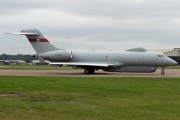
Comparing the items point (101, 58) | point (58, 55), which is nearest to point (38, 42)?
point (58, 55)

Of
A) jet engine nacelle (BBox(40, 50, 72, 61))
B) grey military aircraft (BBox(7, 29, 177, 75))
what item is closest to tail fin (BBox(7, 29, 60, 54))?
grey military aircraft (BBox(7, 29, 177, 75))

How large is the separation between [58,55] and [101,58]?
497 centimetres

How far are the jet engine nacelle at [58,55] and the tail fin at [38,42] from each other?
1.45 m

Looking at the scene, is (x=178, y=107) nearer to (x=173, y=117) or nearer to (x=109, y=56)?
(x=173, y=117)

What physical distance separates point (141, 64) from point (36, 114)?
104ft

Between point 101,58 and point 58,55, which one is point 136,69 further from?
point 58,55

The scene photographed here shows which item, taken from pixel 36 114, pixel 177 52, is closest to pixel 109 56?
pixel 36 114

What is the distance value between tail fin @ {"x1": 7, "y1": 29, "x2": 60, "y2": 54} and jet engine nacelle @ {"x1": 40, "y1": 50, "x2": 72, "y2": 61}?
1454mm

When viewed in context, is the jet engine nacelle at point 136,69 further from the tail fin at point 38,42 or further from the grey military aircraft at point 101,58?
the tail fin at point 38,42

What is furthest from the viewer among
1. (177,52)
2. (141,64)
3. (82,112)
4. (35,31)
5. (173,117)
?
(177,52)

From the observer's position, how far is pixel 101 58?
43.0 m

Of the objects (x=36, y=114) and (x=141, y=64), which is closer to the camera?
(x=36, y=114)

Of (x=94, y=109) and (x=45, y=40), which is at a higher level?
(x=45, y=40)

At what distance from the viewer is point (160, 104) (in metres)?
12.8
